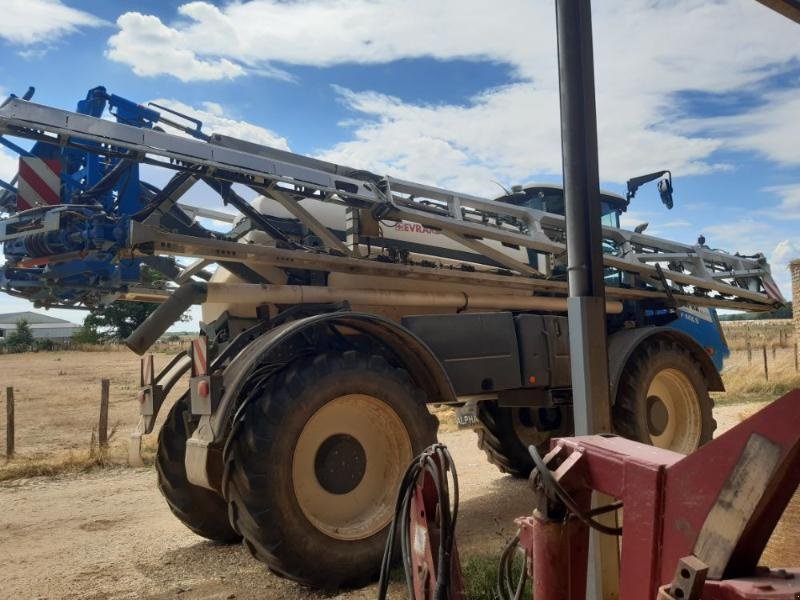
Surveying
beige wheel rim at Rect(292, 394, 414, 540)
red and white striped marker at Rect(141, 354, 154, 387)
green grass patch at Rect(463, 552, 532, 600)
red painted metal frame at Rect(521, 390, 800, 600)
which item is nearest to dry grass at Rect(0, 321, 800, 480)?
red and white striped marker at Rect(141, 354, 154, 387)

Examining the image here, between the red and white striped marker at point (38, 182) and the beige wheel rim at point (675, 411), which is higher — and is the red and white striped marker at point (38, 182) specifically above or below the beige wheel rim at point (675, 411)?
above

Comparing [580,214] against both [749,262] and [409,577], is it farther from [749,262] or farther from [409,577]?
[749,262]

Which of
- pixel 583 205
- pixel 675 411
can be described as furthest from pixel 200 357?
pixel 675 411

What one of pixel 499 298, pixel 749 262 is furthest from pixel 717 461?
pixel 749 262

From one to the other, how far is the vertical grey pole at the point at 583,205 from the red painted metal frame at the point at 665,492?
4.24ft

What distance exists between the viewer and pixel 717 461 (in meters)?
1.75

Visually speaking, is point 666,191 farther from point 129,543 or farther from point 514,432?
point 129,543

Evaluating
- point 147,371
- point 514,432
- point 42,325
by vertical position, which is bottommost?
point 514,432

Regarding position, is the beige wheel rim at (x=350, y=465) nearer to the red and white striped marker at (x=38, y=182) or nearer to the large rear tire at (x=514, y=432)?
the large rear tire at (x=514, y=432)

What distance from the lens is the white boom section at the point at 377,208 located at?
4.43m

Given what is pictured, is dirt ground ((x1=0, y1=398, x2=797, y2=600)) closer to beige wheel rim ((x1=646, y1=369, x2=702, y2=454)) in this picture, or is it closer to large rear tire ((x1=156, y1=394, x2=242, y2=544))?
large rear tire ((x1=156, y1=394, x2=242, y2=544))

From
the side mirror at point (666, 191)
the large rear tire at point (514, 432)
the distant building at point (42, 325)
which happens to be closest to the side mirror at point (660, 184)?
the side mirror at point (666, 191)

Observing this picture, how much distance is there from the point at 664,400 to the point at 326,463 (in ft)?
14.4

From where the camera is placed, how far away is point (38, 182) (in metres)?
5.39
